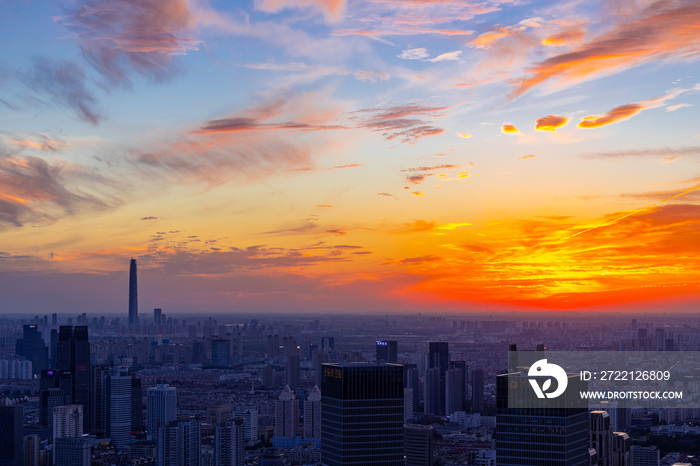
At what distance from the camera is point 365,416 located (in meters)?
29.4

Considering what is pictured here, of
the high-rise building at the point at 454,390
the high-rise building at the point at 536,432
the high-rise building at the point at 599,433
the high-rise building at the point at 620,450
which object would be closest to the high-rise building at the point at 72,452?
the high-rise building at the point at 620,450

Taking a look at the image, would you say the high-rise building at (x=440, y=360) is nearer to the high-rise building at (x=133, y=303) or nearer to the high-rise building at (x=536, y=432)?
the high-rise building at (x=536, y=432)

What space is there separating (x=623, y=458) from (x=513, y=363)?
254 inches

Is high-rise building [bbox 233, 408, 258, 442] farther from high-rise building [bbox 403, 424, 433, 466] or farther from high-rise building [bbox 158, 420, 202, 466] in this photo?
high-rise building [bbox 403, 424, 433, 466]

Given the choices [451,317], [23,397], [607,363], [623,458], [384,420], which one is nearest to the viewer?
[384,420]

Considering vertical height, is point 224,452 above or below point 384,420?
below

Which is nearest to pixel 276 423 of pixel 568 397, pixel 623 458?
pixel 623 458

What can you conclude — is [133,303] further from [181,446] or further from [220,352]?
[181,446]

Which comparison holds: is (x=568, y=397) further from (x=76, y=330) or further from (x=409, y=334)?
(x=409, y=334)

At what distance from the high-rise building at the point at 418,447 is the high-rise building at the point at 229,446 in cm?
1237

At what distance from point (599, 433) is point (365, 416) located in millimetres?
8943

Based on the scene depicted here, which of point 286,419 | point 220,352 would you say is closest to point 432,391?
point 286,419

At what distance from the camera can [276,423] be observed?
70.8m

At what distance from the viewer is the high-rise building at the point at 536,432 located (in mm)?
25516
